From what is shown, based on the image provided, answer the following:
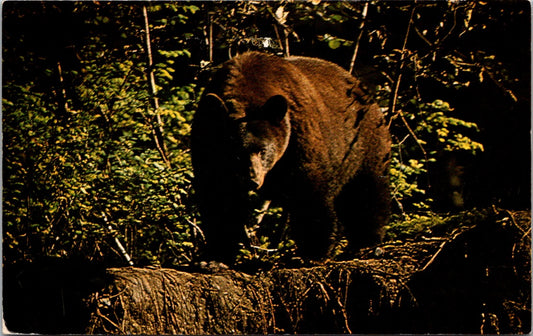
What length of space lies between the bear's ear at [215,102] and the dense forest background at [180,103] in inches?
12.0

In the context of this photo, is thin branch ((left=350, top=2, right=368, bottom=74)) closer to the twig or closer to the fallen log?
the twig

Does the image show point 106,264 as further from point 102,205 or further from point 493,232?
point 493,232

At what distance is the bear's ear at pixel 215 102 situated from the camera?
2.78m

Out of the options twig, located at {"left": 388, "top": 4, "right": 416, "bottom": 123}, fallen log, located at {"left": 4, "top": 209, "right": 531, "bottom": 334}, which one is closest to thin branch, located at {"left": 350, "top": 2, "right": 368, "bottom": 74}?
twig, located at {"left": 388, "top": 4, "right": 416, "bottom": 123}

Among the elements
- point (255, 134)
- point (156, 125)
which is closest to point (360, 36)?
point (255, 134)

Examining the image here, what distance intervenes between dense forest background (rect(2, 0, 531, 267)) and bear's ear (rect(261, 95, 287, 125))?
414 millimetres

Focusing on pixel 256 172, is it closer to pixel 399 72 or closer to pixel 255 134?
pixel 255 134

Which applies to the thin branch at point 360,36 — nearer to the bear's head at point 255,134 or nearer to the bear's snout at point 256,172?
the bear's head at point 255,134

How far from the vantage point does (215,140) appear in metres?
2.80

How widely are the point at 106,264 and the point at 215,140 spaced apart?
2.79 ft

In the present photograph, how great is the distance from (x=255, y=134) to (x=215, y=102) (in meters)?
0.29

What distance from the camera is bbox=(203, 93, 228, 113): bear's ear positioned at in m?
2.78

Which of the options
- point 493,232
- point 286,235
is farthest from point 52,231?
point 493,232

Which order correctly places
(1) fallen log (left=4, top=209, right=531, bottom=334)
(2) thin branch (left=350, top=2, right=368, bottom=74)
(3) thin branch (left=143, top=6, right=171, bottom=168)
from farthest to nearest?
(3) thin branch (left=143, top=6, right=171, bottom=168), (2) thin branch (left=350, top=2, right=368, bottom=74), (1) fallen log (left=4, top=209, right=531, bottom=334)
